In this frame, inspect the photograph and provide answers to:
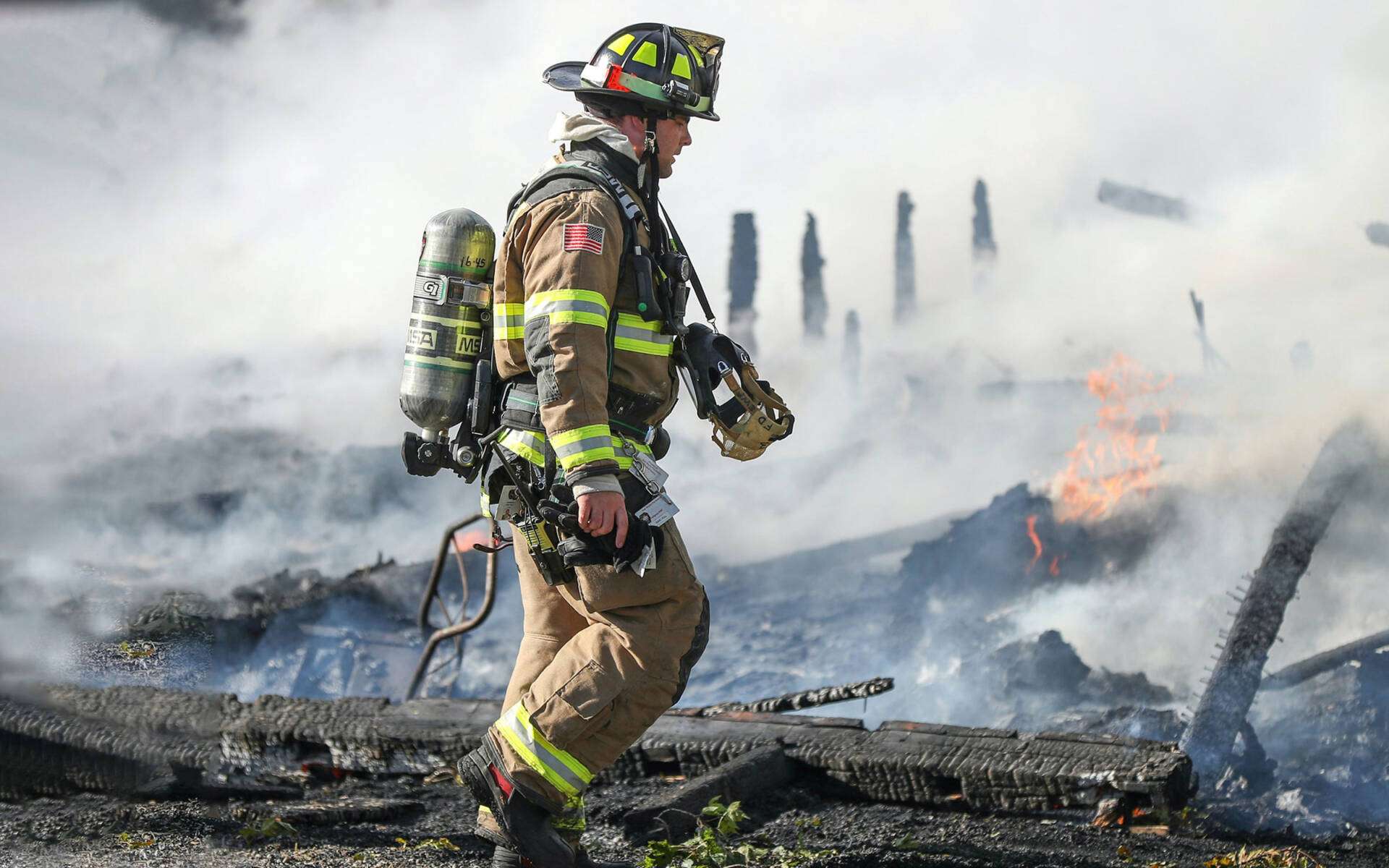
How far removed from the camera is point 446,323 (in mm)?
3545

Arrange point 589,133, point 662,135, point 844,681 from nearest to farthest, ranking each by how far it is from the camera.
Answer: point 589,133, point 662,135, point 844,681

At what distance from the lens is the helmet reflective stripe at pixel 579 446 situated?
3131 millimetres

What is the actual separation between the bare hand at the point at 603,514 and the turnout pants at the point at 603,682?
0.14 meters

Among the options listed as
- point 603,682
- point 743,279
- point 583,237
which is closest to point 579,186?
point 583,237

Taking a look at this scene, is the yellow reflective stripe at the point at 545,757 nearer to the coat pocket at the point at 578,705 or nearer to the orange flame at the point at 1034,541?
the coat pocket at the point at 578,705

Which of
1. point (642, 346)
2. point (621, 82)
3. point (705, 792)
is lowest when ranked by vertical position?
point (705, 792)

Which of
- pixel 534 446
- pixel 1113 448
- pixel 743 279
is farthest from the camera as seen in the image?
pixel 743 279

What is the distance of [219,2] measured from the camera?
12219mm

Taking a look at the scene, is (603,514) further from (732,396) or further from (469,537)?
(469,537)

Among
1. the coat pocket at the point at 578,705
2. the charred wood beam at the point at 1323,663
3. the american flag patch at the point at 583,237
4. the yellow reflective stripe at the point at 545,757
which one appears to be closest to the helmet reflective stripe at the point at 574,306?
the american flag patch at the point at 583,237

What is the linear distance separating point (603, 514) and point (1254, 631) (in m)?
4.23

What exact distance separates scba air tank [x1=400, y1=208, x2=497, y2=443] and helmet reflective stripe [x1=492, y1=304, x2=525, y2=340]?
0.39 feet

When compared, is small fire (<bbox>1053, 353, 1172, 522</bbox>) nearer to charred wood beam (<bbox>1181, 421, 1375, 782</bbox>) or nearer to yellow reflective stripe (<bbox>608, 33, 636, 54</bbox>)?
charred wood beam (<bbox>1181, 421, 1375, 782</bbox>)

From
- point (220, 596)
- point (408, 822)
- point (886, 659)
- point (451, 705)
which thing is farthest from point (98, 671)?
point (886, 659)
